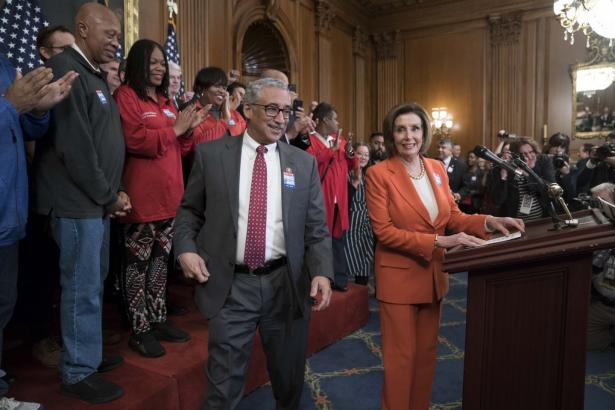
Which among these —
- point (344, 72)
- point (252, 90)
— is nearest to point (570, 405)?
point (252, 90)

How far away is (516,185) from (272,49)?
16.8 feet

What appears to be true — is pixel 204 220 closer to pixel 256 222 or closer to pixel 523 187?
pixel 256 222

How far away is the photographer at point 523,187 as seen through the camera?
3.63m

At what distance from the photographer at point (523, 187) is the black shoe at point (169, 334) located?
257 cm

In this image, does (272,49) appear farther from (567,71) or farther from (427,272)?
(427,272)

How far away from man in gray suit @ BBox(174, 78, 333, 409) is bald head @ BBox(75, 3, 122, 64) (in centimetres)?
61

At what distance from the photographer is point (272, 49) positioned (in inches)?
308

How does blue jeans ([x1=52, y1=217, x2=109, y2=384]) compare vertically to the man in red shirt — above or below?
below

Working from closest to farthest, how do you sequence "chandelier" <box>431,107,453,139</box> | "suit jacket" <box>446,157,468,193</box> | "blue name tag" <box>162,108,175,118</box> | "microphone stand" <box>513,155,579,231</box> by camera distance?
"microphone stand" <box>513,155,579,231</box> → "blue name tag" <box>162,108,175,118</box> → "suit jacket" <box>446,157,468,193</box> → "chandelier" <box>431,107,453,139</box>

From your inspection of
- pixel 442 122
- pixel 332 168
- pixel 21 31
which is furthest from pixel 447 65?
pixel 21 31

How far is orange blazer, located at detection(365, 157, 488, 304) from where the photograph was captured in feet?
6.48

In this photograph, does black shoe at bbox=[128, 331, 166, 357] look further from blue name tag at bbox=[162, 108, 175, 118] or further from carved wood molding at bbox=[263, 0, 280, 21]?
carved wood molding at bbox=[263, 0, 280, 21]

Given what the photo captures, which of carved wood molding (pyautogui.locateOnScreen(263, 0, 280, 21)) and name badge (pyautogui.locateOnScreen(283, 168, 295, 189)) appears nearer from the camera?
name badge (pyautogui.locateOnScreen(283, 168, 295, 189))

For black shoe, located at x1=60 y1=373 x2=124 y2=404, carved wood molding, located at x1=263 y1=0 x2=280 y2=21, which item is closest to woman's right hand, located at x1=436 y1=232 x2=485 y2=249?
black shoe, located at x1=60 y1=373 x2=124 y2=404
